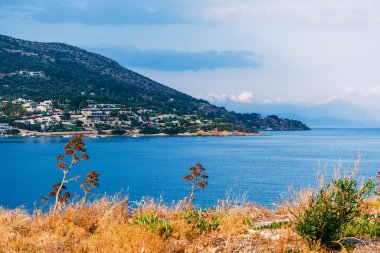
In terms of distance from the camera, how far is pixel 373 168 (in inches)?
2692

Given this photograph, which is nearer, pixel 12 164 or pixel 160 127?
pixel 12 164

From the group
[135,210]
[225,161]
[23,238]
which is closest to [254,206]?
[135,210]

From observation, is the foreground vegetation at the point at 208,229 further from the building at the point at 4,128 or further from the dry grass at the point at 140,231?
the building at the point at 4,128

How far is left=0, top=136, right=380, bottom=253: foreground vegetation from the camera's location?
786 centimetres

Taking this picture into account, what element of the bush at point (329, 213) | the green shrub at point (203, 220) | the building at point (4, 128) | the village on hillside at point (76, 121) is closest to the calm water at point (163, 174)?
the green shrub at point (203, 220)

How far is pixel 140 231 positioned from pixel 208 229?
1687 mm

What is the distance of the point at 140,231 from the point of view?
8.10 m

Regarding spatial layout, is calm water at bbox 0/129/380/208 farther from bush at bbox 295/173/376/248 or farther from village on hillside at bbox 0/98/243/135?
village on hillside at bbox 0/98/243/135

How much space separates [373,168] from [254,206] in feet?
204

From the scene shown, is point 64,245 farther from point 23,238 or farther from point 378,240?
point 378,240

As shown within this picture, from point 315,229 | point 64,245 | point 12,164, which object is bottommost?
point 12,164

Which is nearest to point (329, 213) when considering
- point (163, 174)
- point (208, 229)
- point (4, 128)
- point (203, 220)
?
point (208, 229)

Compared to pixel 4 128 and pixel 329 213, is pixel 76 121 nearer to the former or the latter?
pixel 4 128

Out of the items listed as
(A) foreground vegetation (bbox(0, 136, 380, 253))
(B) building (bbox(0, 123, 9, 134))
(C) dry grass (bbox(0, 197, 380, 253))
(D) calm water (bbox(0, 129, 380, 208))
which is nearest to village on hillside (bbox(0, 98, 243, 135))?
(B) building (bbox(0, 123, 9, 134))
